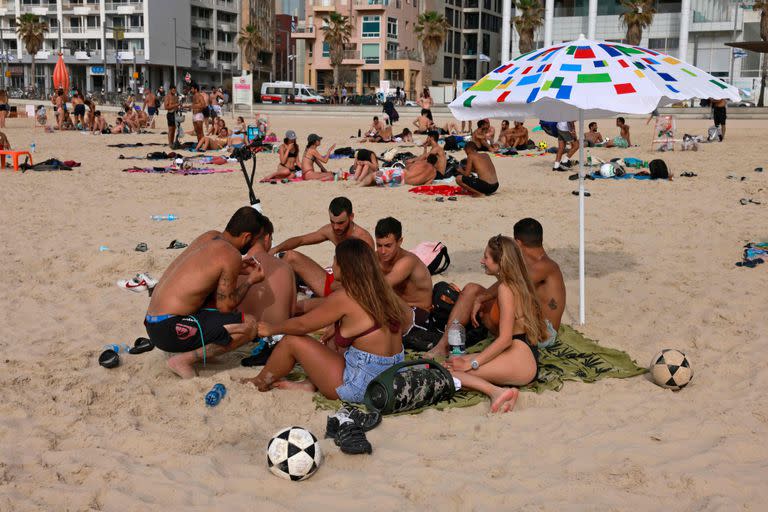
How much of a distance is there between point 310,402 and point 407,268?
1.32 m

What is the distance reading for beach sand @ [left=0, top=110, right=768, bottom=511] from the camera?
3504 millimetres

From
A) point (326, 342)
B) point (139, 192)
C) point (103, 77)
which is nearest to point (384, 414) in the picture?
point (326, 342)

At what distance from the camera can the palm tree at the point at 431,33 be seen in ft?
204

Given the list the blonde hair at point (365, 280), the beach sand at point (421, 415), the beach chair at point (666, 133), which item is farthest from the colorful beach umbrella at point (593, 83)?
the beach chair at point (666, 133)

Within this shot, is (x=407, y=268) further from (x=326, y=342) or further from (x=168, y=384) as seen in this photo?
(x=168, y=384)

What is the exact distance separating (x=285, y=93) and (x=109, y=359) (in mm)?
52999

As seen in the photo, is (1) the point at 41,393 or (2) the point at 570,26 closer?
(1) the point at 41,393

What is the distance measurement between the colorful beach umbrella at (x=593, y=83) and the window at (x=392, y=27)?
61736mm

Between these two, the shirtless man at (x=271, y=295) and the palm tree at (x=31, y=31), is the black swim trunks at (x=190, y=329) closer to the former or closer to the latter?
the shirtless man at (x=271, y=295)

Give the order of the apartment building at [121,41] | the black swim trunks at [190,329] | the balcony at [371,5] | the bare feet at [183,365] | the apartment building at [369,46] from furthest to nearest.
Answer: the apartment building at [121,41] < the apartment building at [369,46] < the balcony at [371,5] < the bare feet at [183,365] < the black swim trunks at [190,329]

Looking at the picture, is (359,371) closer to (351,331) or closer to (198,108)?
(351,331)

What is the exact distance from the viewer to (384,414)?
14.4 feet

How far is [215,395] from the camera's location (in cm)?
455

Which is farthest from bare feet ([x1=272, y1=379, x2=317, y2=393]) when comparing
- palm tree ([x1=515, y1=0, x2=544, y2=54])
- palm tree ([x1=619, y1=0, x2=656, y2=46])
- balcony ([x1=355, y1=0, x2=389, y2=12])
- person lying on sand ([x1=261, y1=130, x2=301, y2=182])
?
balcony ([x1=355, y1=0, x2=389, y2=12])
